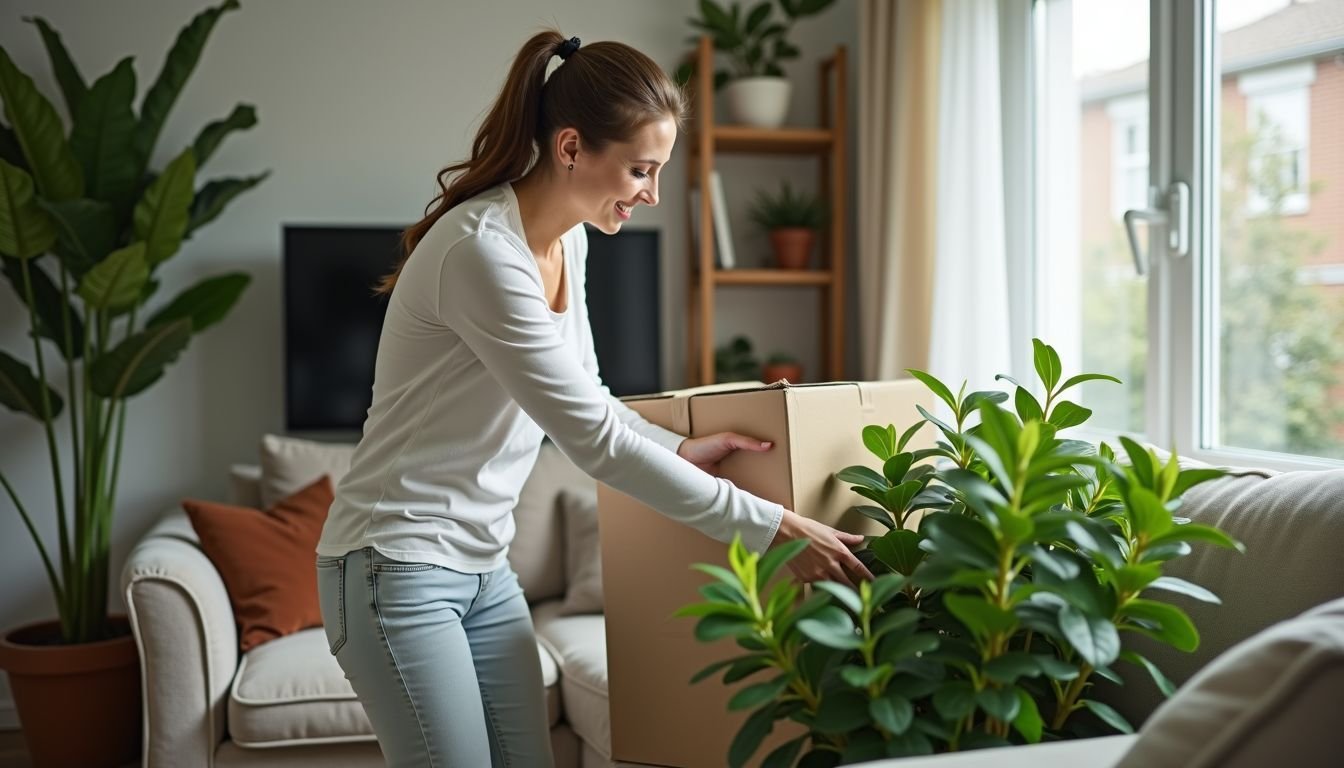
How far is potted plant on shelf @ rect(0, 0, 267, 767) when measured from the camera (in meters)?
2.62

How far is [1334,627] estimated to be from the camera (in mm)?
862

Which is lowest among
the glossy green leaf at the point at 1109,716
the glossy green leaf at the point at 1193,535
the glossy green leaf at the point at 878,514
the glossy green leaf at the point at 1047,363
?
the glossy green leaf at the point at 1109,716

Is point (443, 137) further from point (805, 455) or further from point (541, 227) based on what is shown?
point (805, 455)

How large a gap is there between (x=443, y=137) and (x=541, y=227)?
1991mm

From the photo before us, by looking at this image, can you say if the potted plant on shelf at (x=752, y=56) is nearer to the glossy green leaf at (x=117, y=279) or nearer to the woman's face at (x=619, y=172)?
the glossy green leaf at (x=117, y=279)

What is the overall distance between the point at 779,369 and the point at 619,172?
2.03 m

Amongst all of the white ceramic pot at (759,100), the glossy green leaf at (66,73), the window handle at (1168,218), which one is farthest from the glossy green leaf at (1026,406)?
the glossy green leaf at (66,73)

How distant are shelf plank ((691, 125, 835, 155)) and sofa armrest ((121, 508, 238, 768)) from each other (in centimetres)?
189

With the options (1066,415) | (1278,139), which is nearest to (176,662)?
(1066,415)

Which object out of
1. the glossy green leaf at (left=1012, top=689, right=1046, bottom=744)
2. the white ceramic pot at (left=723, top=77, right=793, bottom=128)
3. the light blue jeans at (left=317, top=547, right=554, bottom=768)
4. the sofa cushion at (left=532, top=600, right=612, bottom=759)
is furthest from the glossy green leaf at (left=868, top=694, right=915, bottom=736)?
the white ceramic pot at (left=723, top=77, right=793, bottom=128)

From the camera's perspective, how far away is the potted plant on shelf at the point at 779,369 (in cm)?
344

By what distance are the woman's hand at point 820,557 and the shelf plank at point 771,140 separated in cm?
220

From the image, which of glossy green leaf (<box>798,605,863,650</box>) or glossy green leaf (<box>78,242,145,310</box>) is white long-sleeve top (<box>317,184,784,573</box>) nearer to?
glossy green leaf (<box>798,605,863,650</box>)

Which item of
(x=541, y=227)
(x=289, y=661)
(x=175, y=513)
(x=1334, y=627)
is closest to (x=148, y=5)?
(x=175, y=513)
